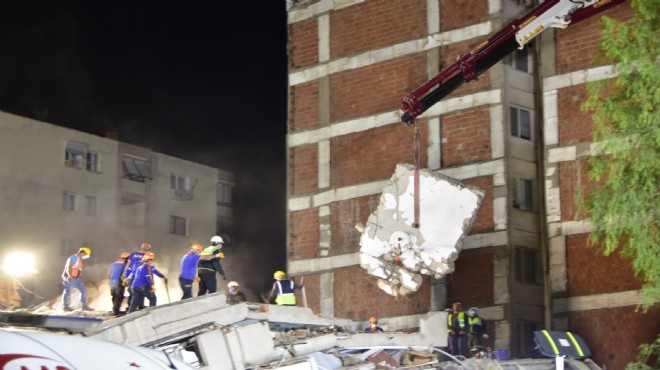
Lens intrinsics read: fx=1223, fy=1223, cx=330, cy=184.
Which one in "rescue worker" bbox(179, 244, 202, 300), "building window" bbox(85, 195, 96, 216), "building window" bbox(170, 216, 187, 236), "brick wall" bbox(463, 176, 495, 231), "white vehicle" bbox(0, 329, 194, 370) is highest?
"building window" bbox(85, 195, 96, 216)

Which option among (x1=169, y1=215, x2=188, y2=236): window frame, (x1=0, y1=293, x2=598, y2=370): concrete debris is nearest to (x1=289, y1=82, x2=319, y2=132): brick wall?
(x1=0, y1=293, x2=598, y2=370): concrete debris

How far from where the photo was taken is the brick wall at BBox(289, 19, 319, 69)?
33.9 m

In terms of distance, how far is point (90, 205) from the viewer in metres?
53.4

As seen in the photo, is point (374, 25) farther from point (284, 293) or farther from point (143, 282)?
point (143, 282)

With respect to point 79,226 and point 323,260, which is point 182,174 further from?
point 323,260

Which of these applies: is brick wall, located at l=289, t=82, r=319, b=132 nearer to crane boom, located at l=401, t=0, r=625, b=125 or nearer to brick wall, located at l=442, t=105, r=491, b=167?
brick wall, located at l=442, t=105, r=491, b=167

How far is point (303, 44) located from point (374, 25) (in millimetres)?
2557

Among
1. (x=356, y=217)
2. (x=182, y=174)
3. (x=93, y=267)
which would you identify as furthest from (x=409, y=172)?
(x=182, y=174)

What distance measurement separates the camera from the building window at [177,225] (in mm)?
57406

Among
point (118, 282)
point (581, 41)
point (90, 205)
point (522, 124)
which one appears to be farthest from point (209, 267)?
point (90, 205)

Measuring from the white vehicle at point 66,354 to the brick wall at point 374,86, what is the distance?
907 inches

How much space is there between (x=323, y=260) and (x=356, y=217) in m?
1.59

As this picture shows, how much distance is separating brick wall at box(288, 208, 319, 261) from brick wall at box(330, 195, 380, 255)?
2.14 ft

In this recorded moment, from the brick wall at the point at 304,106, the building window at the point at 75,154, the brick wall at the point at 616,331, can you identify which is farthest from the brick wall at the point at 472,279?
the building window at the point at 75,154
